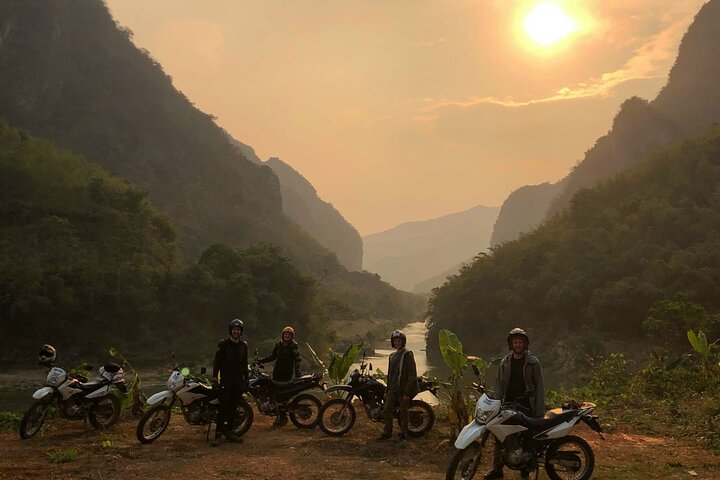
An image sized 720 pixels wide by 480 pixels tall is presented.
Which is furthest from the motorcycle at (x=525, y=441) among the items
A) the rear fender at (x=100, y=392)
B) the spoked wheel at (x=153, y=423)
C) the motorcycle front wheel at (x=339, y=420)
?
the rear fender at (x=100, y=392)

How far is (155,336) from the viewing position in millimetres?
35469

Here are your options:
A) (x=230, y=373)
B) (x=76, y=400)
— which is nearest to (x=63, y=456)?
(x=76, y=400)

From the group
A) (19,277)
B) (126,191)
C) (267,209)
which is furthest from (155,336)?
(267,209)

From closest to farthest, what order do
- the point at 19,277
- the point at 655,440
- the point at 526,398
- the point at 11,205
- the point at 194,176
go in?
1. the point at 526,398
2. the point at 655,440
3. the point at 19,277
4. the point at 11,205
5. the point at 194,176

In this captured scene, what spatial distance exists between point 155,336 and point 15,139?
30079 mm

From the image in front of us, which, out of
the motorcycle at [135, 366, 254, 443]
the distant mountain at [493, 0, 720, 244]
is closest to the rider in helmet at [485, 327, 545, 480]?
the motorcycle at [135, 366, 254, 443]

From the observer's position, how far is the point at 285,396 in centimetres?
940

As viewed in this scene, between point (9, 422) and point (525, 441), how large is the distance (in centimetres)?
920

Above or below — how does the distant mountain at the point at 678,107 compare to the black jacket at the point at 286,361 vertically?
above

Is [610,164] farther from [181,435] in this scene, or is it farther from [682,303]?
[181,435]

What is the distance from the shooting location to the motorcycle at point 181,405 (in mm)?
8133

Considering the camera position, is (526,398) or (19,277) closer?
(526,398)

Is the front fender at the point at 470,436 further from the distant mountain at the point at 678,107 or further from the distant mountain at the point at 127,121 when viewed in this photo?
the distant mountain at the point at 678,107

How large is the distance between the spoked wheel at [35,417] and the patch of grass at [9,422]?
108 cm
